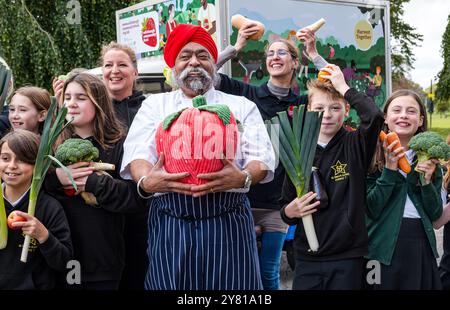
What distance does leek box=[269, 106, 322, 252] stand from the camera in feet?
9.12

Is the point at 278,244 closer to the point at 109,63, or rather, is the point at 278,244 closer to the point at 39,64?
the point at 109,63

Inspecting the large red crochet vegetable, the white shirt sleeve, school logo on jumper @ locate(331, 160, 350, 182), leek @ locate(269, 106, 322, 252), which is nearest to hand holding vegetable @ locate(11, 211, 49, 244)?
the white shirt sleeve

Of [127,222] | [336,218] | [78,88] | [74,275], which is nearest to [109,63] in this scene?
[78,88]

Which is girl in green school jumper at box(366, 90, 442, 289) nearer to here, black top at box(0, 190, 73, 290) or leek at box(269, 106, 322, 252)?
leek at box(269, 106, 322, 252)

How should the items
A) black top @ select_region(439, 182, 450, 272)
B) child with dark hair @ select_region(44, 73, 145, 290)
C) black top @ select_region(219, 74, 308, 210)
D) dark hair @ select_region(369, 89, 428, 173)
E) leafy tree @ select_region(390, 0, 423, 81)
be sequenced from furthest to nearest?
leafy tree @ select_region(390, 0, 423, 81)
black top @ select_region(219, 74, 308, 210)
black top @ select_region(439, 182, 450, 272)
dark hair @ select_region(369, 89, 428, 173)
child with dark hair @ select_region(44, 73, 145, 290)

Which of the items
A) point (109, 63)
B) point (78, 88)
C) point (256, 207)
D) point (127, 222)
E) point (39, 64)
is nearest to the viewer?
point (78, 88)

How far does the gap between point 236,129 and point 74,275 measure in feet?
3.64

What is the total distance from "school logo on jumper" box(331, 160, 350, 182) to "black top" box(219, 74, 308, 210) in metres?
1.05

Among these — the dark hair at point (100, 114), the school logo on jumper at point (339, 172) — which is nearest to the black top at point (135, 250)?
the dark hair at point (100, 114)

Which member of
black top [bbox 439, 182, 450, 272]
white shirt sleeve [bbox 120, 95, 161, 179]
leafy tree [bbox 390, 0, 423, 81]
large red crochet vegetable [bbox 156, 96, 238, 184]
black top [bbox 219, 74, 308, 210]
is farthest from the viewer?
leafy tree [bbox 390, 0, 423, 81]

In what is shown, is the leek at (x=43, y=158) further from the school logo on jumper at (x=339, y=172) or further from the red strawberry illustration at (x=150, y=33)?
the red strawberry illustration at (x=150, y=33)

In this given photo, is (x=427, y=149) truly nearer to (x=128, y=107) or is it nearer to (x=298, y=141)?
(x=298, y=141)

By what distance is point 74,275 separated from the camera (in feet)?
9.62

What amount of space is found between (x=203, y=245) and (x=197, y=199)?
20cm
